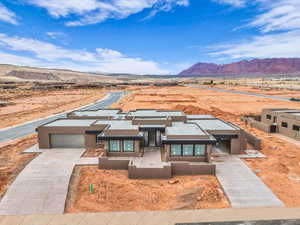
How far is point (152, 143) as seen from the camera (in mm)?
22125

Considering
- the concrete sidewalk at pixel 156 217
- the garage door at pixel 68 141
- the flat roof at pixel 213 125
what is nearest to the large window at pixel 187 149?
the flat roof at pixel 213 125

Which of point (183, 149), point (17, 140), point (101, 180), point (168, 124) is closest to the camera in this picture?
point (101, 180)

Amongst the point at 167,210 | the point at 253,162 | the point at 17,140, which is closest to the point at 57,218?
the point at 167,210

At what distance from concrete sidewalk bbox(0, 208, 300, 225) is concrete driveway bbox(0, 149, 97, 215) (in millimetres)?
773

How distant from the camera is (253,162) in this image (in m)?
19.3

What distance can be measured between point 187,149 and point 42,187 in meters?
12.6

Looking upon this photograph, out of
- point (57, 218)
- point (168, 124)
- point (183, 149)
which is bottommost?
point (57, 218)

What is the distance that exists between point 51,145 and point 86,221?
14.5m

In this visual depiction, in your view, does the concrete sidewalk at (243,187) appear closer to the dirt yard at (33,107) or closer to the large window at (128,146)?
the large window at (128,146)

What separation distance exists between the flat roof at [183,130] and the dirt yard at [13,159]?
14.2 m

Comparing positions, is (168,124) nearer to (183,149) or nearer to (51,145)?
(183,149)

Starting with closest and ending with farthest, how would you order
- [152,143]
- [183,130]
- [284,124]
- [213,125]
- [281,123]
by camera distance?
1. [183,130]
2. [152,143]
3. [213,125]
4. [284,124]
5. [281,123]

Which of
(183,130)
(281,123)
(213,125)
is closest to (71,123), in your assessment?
(183,130)

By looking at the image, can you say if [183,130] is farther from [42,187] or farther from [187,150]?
[42,187]
